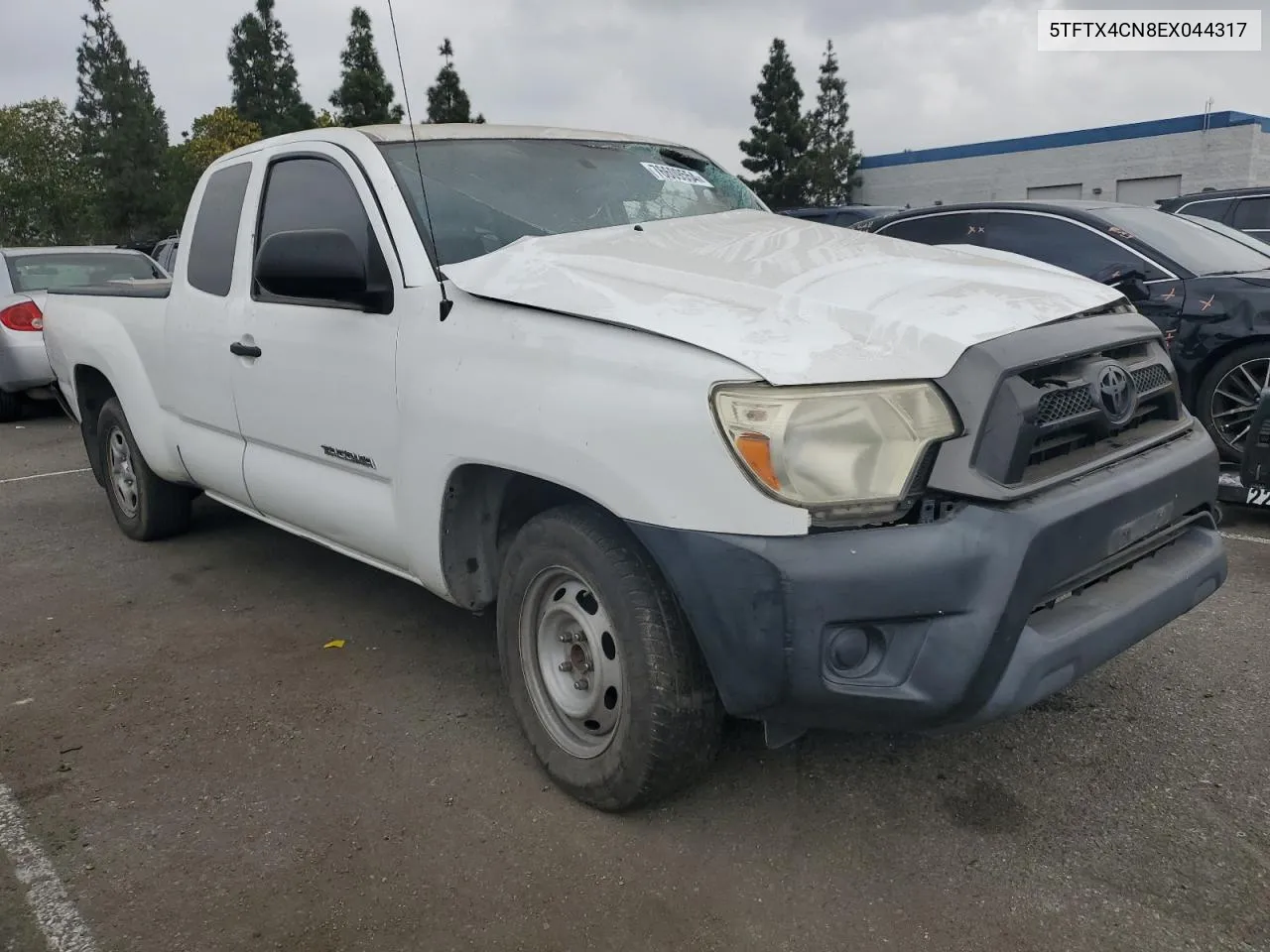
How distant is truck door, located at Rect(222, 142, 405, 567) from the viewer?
3355mm

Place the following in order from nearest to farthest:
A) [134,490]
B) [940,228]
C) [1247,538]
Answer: [1247,538], [134,490], [940,228]

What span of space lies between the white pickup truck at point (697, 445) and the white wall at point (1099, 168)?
32308 mm

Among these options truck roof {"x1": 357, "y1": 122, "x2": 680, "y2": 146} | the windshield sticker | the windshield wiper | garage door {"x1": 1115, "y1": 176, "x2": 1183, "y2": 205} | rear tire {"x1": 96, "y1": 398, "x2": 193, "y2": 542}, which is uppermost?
truck roof {"x1": 357, "y1": 122, "x2": 680, "y2": 146}

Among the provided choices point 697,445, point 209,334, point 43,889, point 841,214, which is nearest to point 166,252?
point 841,214

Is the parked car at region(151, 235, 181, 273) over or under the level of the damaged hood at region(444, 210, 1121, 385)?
under

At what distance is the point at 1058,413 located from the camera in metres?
2.55

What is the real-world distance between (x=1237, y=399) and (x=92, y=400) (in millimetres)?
6371

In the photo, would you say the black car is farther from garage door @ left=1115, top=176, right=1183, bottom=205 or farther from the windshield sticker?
garage door @ left=1115, top=176, right=1183, bottom=205

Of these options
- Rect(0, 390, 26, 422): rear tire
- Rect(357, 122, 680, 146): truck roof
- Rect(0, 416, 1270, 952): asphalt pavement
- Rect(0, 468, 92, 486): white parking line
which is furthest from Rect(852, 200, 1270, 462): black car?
Rect(0, 390, 26, 422): rear tire

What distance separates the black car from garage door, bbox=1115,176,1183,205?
2832cm

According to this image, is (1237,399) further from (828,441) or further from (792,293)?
(828,441)

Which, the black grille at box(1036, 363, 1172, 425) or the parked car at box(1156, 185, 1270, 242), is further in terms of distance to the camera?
the parked car at box(1156, 185, 1270, 242)

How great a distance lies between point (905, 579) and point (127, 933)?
6.63ft

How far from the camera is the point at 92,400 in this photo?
19.2 ft
